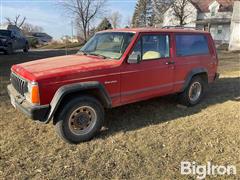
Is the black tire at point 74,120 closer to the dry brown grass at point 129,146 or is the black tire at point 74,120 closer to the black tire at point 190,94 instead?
the dry brown grass at point 129,146

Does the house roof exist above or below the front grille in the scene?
above

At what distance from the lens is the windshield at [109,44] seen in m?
4.84

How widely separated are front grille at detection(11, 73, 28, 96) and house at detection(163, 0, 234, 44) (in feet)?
128

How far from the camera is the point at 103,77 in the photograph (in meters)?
4.39

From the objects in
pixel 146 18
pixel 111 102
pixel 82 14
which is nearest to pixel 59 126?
pixel 111 102

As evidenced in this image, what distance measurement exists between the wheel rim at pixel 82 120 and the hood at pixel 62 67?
2.18 ft

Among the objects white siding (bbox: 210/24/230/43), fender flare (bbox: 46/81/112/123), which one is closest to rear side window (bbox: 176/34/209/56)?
fender flare (bbox: 46/81/112/123)

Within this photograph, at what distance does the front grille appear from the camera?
13.8ft

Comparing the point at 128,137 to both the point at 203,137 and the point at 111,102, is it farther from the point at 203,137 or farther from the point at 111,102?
the point at 203,137

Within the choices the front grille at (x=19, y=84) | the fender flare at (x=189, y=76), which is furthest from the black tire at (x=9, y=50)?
the fender flare at (x=189, y=76)

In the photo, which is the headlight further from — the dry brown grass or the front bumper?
the dry brown grass

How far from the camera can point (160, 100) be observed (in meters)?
6.78

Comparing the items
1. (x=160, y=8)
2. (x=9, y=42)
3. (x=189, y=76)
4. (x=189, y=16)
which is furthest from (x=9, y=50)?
(x=160, y=8)

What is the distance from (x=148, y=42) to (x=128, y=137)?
1.92 m
